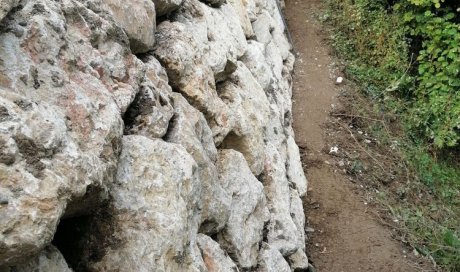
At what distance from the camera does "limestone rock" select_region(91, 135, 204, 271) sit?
88.9 inches

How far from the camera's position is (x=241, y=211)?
3.70m

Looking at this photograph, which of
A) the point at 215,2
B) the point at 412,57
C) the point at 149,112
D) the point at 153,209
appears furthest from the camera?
the point at 412,57

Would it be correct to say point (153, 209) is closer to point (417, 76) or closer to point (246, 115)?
point (246, 115)

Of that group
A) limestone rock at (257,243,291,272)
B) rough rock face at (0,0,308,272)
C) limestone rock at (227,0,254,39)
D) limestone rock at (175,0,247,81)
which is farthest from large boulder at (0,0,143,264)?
limestone rock at (227,0,254,39)

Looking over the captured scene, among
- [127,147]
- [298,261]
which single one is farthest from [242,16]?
[127,147]

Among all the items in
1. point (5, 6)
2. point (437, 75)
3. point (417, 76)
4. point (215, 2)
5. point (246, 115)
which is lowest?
point (417, 76)

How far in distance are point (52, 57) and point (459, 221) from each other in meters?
6.00

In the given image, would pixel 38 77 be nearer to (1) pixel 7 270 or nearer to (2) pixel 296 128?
(1) pixel 7 270

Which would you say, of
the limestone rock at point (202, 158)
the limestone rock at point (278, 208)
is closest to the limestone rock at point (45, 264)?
the limestone rock at point (202, 158)

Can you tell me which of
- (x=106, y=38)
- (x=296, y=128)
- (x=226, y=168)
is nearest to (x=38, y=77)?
(x=106, y=38)

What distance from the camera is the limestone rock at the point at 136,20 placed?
9.90ft

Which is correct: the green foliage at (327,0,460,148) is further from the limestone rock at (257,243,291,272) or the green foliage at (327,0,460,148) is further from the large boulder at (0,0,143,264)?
the large boulder at (0,0,143,264)

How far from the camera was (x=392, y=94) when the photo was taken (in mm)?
8648

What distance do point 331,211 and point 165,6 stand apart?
340 centimetres
